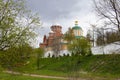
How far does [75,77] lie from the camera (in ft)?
54.5

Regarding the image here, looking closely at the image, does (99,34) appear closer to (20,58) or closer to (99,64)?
(20,58)

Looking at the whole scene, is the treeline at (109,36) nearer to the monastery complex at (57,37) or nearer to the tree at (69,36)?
the tree at (69,36)

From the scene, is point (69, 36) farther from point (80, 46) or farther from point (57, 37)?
point (57, 37)

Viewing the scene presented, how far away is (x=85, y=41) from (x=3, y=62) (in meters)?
40.7

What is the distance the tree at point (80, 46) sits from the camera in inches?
2075

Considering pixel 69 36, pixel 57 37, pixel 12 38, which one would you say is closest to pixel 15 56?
pixel 12 38

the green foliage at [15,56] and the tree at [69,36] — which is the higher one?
the tree at [69,36]

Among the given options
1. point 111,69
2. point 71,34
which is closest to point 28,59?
point 111,69

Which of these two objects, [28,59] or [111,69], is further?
[111,69]

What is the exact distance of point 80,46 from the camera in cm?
5447

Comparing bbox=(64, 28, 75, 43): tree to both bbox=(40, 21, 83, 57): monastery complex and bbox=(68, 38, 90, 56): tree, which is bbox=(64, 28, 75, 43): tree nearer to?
bbox=(68, 38, 90, 56): tree

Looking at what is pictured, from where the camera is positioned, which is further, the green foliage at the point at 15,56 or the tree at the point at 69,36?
the tree at the point at 69,36

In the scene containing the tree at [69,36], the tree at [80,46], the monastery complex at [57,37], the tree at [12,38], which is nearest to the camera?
the tree at [12,38]

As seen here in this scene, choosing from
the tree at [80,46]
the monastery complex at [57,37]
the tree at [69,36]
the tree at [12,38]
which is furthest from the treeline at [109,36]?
the monastery complex at [57,37]
